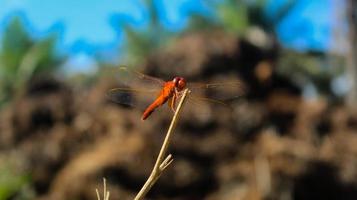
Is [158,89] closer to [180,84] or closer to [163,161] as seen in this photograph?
[180,84]

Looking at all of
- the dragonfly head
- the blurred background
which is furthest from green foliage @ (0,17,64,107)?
the dragonfly head

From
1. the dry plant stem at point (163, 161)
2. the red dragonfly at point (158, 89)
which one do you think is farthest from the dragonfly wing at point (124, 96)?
the dry plant stem at point (163, 161)

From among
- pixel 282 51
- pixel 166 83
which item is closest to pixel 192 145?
pixel 282 51

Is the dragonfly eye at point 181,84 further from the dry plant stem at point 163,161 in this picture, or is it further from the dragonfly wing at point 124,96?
the dragonfly wing at point 124,96

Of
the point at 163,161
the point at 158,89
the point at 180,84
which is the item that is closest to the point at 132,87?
the point at 158,89

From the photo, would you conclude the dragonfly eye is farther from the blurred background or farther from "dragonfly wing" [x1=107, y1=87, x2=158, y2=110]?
the blurred background
